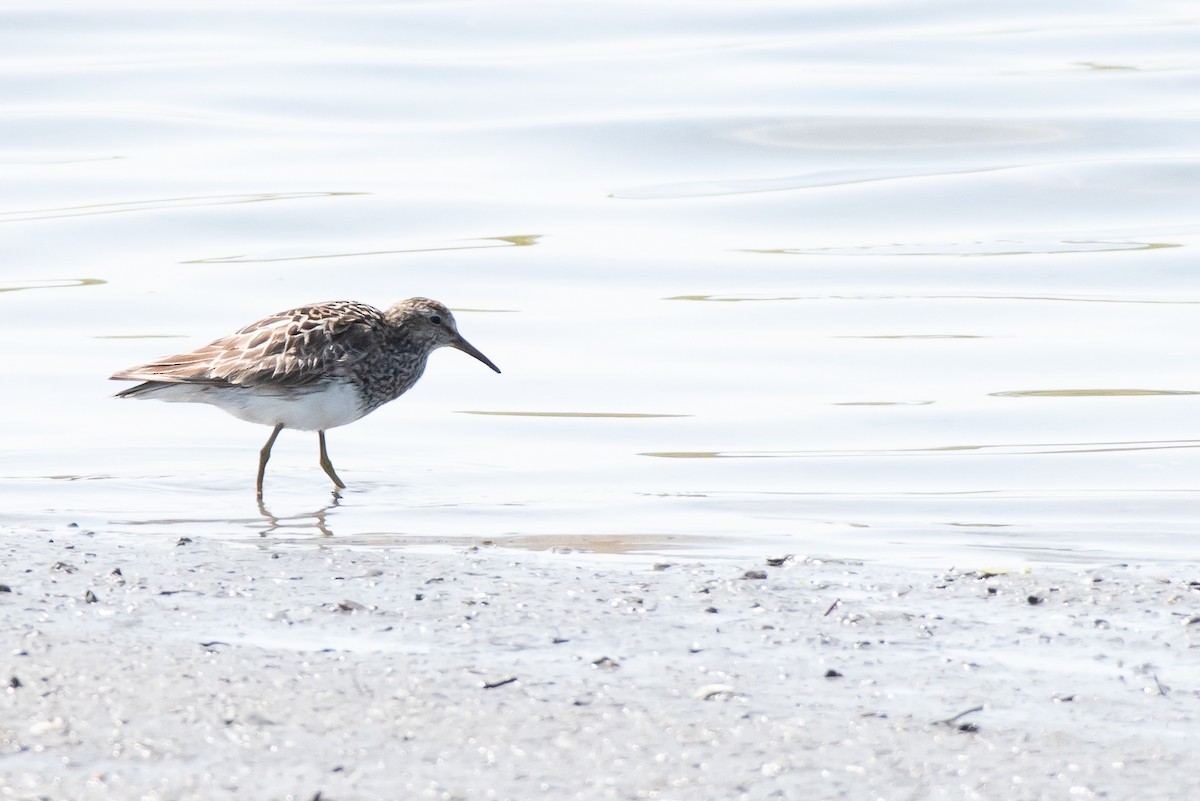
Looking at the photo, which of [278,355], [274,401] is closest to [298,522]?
[274,401]

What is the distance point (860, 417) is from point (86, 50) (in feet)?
50.9

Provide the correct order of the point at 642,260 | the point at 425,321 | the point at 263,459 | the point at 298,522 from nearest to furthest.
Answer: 1. the point at 298,522
2. the point at 263,459
3. the point at 425,321
4. the point at 642,260

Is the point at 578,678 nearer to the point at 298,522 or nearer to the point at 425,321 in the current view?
the point at 298,522

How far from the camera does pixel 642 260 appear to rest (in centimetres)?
1469

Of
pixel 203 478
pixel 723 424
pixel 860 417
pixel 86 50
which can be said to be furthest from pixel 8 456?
pixel 86 50

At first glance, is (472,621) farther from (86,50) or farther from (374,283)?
(86,50)

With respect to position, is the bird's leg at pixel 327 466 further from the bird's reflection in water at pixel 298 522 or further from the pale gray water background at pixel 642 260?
the bird's reflection in water at pixel 298 522

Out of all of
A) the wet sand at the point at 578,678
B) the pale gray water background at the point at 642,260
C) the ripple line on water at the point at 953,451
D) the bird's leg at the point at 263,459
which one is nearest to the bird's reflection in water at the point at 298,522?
the pale gray water background at the point at 642,260

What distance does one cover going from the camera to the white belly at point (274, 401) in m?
8.77

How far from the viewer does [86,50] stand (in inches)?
906

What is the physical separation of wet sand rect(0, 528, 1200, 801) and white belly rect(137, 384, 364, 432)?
2122mm

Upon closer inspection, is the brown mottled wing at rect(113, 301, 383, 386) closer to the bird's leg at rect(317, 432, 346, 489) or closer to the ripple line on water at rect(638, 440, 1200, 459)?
the bird's leg at rect(317, 432, 346, 489)

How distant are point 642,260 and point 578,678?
989 centimetres

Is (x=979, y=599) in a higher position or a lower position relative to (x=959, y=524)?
higher
